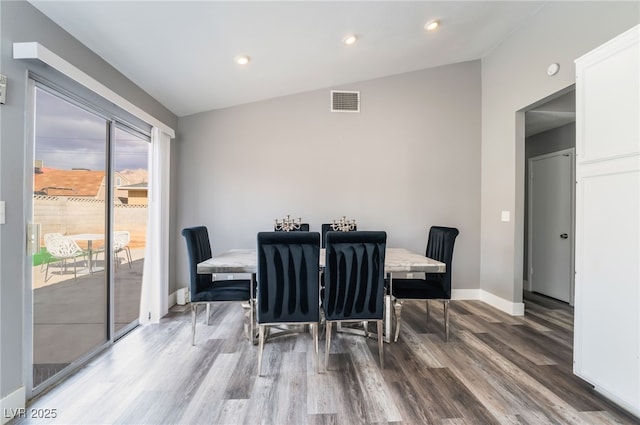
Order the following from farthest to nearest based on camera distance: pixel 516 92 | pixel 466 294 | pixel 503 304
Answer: pixel 466 294 < pixel 503 304 < pixel 516 92

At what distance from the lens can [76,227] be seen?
2230 millimetres

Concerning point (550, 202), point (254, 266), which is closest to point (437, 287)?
point (254, 266)

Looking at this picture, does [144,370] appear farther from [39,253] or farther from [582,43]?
[582,43]

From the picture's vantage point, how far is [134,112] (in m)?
2.70

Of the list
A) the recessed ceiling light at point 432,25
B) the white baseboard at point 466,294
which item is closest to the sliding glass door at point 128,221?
the recessed ceiling light at point 432,25

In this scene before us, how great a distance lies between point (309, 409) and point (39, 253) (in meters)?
2.05

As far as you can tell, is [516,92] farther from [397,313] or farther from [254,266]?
[254,266]

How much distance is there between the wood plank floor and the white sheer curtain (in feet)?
0.92

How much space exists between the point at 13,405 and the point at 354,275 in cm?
225

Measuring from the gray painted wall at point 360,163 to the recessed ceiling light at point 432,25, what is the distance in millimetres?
1017

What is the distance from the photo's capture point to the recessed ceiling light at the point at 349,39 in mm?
2834

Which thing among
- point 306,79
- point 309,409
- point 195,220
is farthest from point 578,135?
point 195,220

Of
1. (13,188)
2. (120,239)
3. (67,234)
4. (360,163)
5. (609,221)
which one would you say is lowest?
(120,239)

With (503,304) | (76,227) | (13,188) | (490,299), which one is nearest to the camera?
(13,188)
